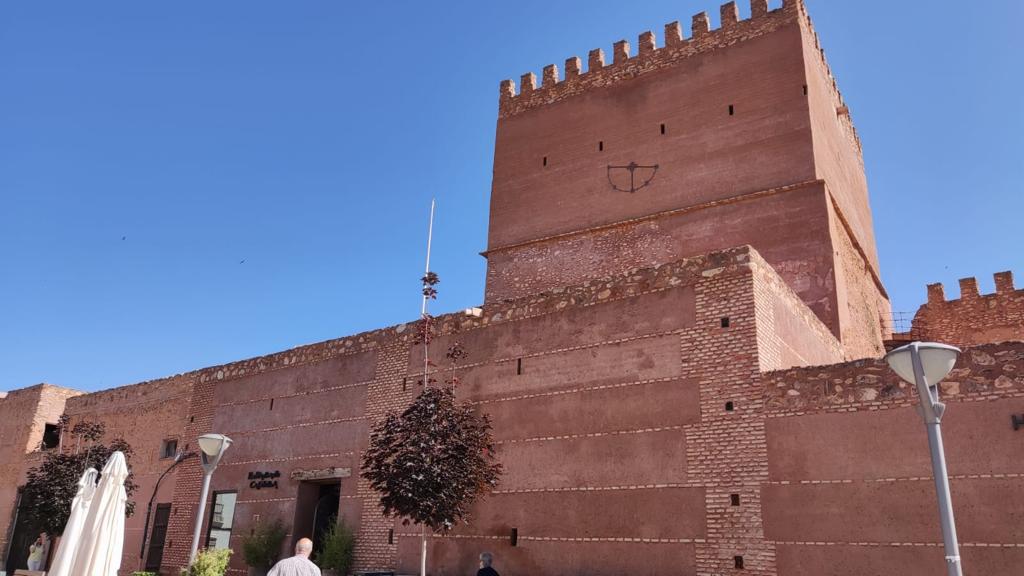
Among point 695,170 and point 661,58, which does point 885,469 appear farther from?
point 661,58

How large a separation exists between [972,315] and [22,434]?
30557mm

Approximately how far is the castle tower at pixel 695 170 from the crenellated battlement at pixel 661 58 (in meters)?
0.04

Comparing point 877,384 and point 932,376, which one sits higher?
point 877,384

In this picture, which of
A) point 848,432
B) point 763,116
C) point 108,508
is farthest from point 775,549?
point 763,116

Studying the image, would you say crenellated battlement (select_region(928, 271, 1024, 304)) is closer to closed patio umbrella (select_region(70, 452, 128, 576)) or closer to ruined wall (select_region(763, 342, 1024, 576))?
ruined wall (select_region(763, 342, 1024, 576))

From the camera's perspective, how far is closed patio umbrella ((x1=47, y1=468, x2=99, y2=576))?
10.8 m

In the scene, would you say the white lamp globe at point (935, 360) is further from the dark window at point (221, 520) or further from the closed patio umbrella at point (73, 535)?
the dark window at point (221, 520)

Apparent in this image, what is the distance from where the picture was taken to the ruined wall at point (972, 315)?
2361 centimetres

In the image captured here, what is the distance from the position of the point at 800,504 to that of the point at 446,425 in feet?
17.2

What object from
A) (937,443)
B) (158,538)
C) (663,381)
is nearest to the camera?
(937,443)

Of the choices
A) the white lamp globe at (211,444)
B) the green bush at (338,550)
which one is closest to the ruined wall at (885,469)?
the white lamp globe at (211,444)

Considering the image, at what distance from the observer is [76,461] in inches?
735

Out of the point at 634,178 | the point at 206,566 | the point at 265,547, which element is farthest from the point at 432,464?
the point at 634,178

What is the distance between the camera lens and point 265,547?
54.6 feet
